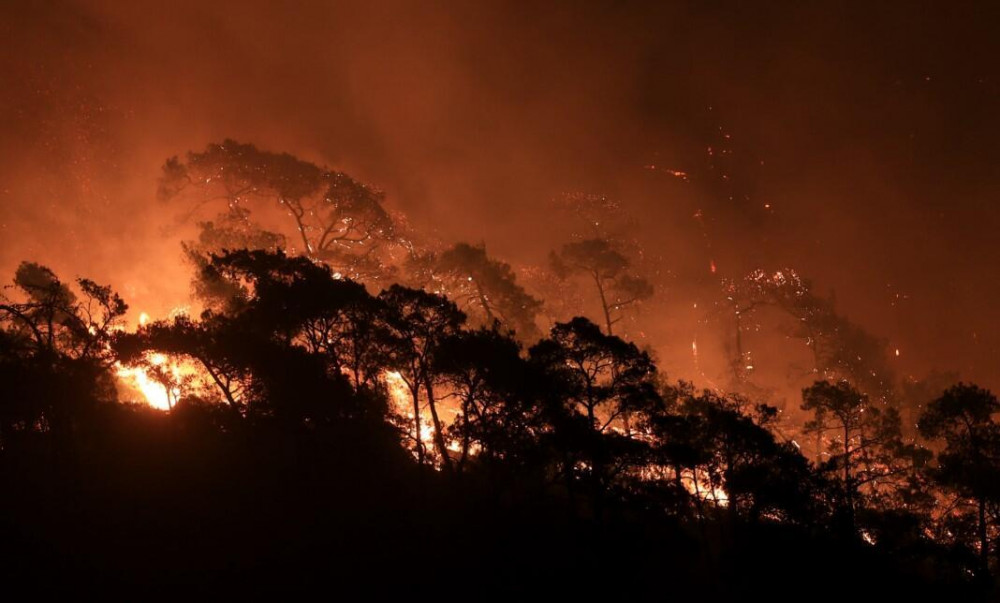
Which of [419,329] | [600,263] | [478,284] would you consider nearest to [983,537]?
[419,329]

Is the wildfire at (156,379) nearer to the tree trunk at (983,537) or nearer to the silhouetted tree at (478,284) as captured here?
the silhouetted tree at (478,284)

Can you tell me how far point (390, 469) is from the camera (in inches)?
722

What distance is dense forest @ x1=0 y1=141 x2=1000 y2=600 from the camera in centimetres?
1524

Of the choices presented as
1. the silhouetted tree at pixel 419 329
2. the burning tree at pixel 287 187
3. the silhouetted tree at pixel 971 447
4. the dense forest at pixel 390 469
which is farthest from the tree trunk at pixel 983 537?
the burning tree at pixel 287 187

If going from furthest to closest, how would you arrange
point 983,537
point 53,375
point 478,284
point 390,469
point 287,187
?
point 287,187 < point 478,284 < point 983,537 < point 390,469 < point 53,375

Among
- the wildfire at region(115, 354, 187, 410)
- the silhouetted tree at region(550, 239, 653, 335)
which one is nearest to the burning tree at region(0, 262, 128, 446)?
the wildfire at region(115, 354, 187, 410)

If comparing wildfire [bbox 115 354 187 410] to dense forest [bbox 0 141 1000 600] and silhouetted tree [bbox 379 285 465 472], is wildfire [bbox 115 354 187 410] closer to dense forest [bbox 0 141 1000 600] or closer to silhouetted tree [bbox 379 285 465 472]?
dense forest [bbox 0 141 1000 600]

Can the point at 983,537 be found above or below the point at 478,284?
below

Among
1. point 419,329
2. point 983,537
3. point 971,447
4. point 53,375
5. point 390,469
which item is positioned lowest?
point 983,537

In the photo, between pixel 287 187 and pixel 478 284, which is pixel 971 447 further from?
pixel 287 187

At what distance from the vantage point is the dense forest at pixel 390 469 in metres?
15.2

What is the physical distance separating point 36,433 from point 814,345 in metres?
48.9

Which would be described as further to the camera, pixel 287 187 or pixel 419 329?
pixel 287 187

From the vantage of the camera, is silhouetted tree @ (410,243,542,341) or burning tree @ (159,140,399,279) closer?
silhouetted tree @ (410,243,542,341)
